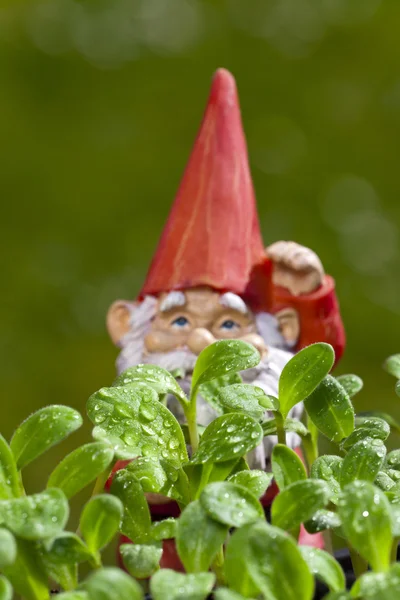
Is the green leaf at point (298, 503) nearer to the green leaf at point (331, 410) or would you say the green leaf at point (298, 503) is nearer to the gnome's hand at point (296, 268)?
the green leaf at point (331, 410)

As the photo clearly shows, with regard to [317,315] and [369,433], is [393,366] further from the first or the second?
[317,315]

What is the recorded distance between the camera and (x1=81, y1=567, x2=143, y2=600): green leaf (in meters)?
0.32

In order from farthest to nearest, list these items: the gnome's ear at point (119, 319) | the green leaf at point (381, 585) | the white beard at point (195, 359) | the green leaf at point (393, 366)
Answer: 1. the gnome's ear at point (119, 319)
2. the white beard at point (195, 359)
3. the green leaf at point (393, 366)
4. the green leaf at point (381, 585)

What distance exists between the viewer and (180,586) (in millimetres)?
330

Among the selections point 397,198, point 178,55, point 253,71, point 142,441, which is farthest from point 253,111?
point 142,441

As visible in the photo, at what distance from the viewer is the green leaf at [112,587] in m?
0.32

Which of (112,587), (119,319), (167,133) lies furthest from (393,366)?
(167,133)

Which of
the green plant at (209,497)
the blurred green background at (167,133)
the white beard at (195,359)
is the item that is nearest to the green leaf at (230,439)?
the green plant at (209,497)

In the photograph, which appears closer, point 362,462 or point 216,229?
point 362,462

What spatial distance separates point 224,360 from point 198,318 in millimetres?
422

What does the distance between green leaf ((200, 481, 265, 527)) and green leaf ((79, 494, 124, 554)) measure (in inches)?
1.7

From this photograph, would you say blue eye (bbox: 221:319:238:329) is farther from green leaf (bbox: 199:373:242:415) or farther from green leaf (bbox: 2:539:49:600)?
green leaf (bbox: 2:539:49:600)

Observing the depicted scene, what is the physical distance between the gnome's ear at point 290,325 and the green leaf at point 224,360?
44 cm

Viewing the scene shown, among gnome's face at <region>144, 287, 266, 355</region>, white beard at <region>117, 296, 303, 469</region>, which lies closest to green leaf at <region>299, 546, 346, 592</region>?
white beard at <region>117, 296, 303, 469</region>
